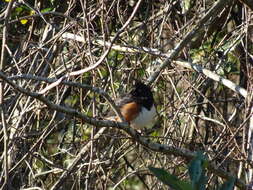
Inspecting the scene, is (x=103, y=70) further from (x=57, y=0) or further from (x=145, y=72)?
(x=57, y=0)

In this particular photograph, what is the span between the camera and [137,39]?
4352mm

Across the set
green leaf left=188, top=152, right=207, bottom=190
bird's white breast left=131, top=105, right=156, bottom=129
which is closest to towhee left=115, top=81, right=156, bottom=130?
bird's white breast left=131, top=105, right=156, bottom=129

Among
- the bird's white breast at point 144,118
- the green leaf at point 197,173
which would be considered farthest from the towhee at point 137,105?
the green leaf at point 197,173

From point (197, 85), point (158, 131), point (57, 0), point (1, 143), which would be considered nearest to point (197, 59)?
point (197, 85)

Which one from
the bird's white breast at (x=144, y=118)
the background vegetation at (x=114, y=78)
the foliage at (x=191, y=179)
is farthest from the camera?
the bird's white breast at (x=144, y=118)

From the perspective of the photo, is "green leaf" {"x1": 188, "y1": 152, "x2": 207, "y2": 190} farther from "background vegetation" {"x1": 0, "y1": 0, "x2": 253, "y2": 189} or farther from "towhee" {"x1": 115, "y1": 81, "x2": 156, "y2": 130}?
"towhee" {"x1": 115, "y1": 81, "x2": 156, "y2": 130}

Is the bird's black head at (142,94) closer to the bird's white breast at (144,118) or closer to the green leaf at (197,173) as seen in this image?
the bird's white breast at (144,118)

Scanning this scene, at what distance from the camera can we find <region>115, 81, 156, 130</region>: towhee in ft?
12.4

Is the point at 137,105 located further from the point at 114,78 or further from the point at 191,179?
the point at 191,179

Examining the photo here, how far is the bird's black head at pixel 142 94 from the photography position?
3.83 meters

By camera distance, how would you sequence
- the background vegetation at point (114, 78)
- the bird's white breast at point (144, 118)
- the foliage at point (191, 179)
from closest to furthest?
1. the foliage at point (191, 179)
2. the background vegetation at point (114, 78)
3. the bird's white breast at point (144, 118)

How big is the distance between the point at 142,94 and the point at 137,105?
0.27 feet

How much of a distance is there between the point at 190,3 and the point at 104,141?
44.7 inches

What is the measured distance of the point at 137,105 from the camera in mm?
3855
